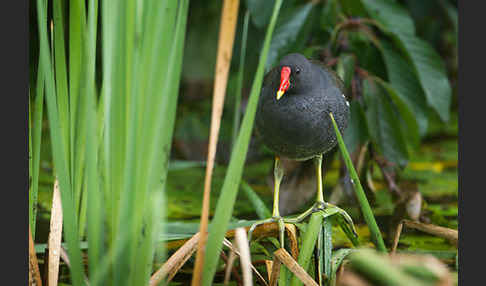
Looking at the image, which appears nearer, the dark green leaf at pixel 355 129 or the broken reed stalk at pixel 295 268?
the broken reed stalk at pixel 295 268

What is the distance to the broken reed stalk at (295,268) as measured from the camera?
133 centimetres

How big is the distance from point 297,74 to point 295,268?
55 centimetres

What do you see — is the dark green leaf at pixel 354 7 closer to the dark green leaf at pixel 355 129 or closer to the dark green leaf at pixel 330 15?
the dark green leaf at pixel 330 15

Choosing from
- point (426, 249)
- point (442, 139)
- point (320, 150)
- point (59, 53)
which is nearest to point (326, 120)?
point (320, 150)

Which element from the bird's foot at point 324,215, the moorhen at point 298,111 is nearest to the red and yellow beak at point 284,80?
the moorhen at point 298,111

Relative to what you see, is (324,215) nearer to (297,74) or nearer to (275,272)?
(275,272)

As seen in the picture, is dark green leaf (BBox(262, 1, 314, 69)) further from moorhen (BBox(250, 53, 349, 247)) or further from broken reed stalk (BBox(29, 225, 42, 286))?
broken reed stalk (BBox(29, 225, 42, 286))

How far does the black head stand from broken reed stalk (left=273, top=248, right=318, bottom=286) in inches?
18.5

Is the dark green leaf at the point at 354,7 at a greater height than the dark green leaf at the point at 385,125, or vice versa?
the dark green leaf at the point at 354,7

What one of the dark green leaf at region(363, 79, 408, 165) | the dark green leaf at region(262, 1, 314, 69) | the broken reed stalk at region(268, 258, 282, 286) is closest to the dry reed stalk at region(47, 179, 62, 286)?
the broken reed stalk at region(268, 258, 282, 286)

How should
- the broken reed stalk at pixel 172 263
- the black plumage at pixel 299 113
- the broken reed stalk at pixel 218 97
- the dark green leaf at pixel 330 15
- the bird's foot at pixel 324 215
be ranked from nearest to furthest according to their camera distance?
the broken reed stalk at pixel 218 97, the broken reed stalk at pixel 172 263, the bird's foot at pixel 324 215, the black plumage at pixel 299 113, the dark green leaf at pixel 330 15

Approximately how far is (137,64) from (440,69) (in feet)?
4.84

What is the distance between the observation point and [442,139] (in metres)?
3.47

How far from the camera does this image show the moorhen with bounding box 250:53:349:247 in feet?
5.27
